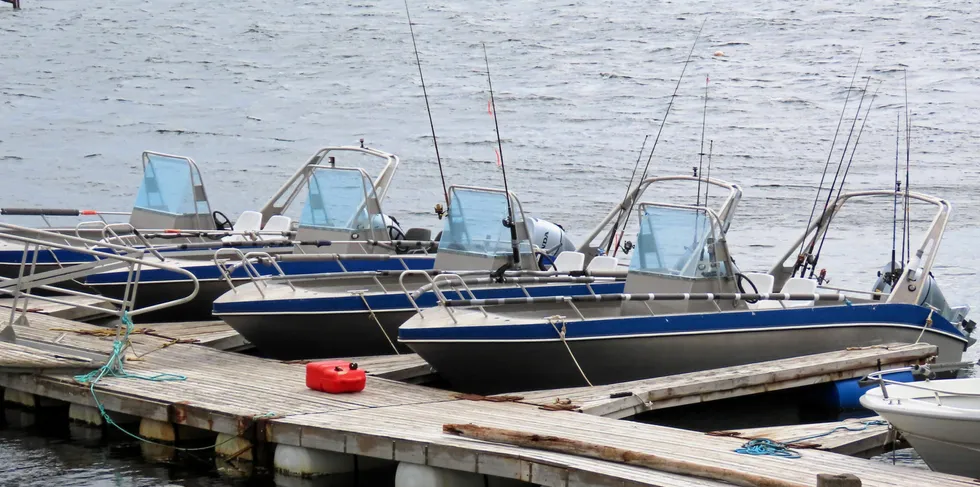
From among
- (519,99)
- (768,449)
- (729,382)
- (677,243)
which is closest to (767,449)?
(768,449)

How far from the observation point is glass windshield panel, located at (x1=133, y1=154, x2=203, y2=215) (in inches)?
746

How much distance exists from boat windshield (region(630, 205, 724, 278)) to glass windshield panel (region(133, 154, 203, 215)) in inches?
294

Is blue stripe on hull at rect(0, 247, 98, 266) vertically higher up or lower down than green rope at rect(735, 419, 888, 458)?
higher up

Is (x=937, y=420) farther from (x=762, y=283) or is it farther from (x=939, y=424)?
(x=762, y=283)

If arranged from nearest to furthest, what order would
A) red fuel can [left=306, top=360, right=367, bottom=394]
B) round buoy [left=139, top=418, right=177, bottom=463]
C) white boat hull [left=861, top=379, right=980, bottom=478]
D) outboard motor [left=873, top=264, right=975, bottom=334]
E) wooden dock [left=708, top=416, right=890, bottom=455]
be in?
white boat hull [left=861, top=379, right=980, bottom=478] < wooden dock [left=708, top=416, right=890, bottom=455] < round buoy [left=139, top=418, right=177, bottom=463] < red fuel can [left=306, top=360, right=367, bottom=394] < outboard motor [left=873, top=264, right=975, bottom=334]

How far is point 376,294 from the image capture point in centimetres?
1434

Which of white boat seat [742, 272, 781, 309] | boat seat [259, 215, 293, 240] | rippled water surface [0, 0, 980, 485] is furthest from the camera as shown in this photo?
rippled water surface [0, 0, 980, 485]

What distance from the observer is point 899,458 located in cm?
1222

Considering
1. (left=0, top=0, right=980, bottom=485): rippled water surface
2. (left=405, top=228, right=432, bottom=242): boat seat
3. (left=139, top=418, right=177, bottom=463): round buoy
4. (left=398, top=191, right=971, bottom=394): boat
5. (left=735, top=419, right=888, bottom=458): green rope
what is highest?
(left=0, top=0, right=980, bottom=485): rippled water surface

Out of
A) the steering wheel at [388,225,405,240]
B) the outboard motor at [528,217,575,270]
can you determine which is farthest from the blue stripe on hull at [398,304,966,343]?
the steering wheel at [388,225,405,240]

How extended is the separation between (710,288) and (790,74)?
3825cm

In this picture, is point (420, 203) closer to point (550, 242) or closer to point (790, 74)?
point (550, 242)

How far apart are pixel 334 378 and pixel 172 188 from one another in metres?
7.84

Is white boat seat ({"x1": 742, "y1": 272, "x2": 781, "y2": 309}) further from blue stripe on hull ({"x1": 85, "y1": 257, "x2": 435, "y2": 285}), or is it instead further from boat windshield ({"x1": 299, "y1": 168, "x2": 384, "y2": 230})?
boat windshield ({"x1": 299, "y1": 168, "x2": 384, "y2": 230})
